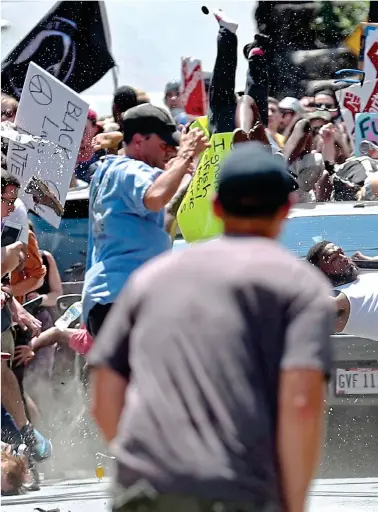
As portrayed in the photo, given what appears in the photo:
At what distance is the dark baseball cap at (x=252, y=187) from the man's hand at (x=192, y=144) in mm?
2334

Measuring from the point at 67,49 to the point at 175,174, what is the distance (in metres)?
5.35

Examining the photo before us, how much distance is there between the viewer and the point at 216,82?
8695 mm

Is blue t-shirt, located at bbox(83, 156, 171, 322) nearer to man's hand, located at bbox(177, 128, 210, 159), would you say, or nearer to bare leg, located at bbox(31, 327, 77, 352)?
man's hand, located at bbox(177, 128, 210, 159)

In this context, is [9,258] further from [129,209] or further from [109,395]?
[109,395]

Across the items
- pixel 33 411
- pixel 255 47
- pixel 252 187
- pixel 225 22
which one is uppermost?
pixel 252 187

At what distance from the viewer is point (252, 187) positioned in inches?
120

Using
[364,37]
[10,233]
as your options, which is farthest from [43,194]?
[364,37]

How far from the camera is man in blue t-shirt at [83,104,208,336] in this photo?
5539 mm

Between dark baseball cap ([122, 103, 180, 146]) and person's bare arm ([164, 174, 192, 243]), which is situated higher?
dark baseball cap ([122, 103, 180, 146])

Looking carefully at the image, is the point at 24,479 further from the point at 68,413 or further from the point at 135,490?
the point at 135,490

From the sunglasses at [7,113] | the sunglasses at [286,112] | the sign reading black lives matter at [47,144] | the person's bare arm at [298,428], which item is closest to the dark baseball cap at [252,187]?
the person's bare arm at [298,428]

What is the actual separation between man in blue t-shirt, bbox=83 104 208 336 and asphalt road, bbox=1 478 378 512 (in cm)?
124

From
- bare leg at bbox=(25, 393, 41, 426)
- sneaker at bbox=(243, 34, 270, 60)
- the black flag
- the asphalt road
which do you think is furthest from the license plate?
the black flag

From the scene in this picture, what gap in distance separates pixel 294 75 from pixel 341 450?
868 centimetres
